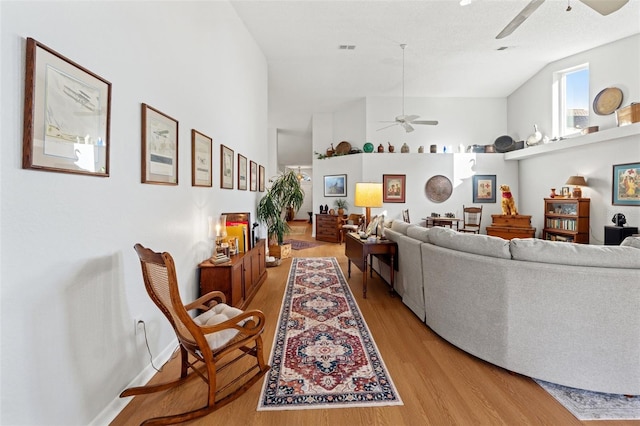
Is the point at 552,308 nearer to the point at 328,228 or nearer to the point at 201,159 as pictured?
the point at 201,159

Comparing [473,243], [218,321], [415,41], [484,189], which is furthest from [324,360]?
[484,189]

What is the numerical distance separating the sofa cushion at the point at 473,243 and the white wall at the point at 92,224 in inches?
89.6

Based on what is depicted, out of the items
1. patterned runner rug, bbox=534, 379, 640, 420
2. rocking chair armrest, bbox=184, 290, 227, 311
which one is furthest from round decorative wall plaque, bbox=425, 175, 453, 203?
rocking chair armrest, bbox=184, 290, 227, 311

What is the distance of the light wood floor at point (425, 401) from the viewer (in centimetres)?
145

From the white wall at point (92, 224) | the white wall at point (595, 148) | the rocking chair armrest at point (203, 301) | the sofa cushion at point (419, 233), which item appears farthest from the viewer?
A: the white wall at point (595, 148)

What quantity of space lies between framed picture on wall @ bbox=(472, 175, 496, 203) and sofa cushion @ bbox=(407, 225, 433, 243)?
507 cm

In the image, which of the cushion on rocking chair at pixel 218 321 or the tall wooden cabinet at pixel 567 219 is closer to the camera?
the cushion on rocking chair at pixel 218 321

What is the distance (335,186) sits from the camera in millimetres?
7793

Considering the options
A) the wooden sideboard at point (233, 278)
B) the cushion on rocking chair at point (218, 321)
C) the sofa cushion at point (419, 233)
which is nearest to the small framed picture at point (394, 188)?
the sofa cushion at point (419, 233)

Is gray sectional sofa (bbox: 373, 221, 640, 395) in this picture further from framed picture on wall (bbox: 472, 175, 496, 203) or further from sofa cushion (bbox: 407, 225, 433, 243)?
framed picture on wall (bbox: 472, 175, 496, 203)

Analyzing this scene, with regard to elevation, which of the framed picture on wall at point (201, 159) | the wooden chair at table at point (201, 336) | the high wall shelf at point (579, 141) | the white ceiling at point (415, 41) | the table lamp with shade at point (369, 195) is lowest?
the wooden chair at table at point (201, 336)

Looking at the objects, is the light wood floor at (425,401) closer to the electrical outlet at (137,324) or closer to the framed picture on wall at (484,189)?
the electrical outlet at (137,324)

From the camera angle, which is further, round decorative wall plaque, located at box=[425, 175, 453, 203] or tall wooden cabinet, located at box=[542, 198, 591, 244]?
round decorative wall plaque, located at box=[425, 175, 453, 203]

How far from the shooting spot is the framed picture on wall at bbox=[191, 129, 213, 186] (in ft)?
7.86
